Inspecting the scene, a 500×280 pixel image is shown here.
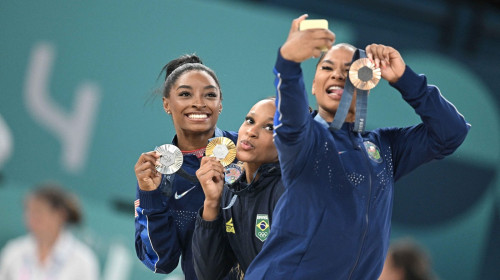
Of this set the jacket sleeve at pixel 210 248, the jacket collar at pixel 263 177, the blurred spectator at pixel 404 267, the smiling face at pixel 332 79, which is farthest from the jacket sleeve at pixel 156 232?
the blurred spectator at pixel 404 267

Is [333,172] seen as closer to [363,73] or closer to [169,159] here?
[363,73]

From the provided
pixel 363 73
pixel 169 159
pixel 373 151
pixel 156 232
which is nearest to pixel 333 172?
pixel 373 151

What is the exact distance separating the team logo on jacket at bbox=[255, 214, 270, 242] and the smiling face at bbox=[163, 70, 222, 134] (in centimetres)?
59

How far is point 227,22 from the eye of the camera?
4.76 metres

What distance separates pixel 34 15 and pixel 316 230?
3.24 metres

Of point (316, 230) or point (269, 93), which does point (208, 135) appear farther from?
point (269, 93)

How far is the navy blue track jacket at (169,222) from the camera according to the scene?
8.73 ft

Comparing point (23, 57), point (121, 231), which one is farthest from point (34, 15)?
point (121, 231)

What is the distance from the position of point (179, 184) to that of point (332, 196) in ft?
2.86

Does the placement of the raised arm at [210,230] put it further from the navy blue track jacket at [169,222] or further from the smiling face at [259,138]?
the navy blue track jacket at [169,222]

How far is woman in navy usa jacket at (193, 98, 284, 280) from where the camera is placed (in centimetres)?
236

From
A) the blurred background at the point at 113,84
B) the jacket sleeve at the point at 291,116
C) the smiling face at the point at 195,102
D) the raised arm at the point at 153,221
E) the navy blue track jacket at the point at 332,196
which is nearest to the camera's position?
the jacket sleeve at the point at 291,116

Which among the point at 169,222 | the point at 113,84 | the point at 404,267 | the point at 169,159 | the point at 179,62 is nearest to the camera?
the point at 169,159

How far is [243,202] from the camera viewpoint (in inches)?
94.7
